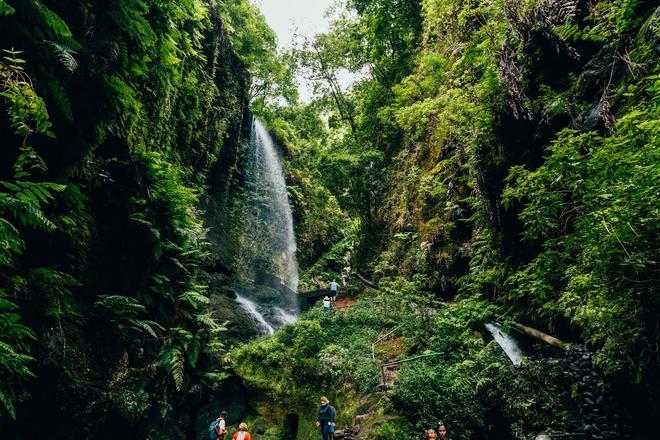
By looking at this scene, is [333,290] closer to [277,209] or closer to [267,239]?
[267,239]

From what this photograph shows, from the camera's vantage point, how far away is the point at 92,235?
617 cm

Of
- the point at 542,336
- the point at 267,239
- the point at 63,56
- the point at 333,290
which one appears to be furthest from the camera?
the point at 267,239

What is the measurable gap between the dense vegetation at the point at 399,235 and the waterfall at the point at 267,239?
5435 millimetres

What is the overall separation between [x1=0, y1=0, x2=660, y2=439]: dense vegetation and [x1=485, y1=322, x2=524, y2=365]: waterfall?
0.28 meters

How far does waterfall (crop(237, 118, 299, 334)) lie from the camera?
62.8 ft

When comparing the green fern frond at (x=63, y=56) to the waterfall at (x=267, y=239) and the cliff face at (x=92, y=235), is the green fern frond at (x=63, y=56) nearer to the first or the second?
the cliff face at (x=92, y=235)

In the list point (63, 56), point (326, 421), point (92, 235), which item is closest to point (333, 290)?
point (326, 421)

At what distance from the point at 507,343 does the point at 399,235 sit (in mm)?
6481

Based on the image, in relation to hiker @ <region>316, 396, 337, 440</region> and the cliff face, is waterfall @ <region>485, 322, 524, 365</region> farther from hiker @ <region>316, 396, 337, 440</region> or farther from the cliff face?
the cliff face

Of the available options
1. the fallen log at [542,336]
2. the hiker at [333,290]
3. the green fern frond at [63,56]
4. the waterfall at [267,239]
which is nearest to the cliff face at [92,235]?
the green fern frond at [63,56]

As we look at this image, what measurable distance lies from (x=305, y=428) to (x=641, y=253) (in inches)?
421

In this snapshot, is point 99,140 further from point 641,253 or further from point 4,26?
point 641,253

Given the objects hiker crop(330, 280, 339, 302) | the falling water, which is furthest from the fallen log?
the falling water

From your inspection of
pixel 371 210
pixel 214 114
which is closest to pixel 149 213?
pixel 214 114
